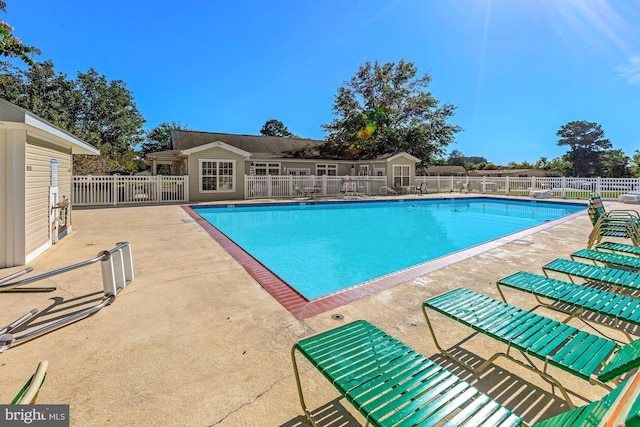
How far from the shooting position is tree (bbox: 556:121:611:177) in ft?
196

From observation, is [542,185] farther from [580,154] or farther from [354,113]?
[580,154]

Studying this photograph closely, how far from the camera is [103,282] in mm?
3498

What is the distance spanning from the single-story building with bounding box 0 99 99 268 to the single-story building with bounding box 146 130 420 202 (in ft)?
33.3

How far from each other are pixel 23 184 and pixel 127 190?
10.5m

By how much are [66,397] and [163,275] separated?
2.53 meters

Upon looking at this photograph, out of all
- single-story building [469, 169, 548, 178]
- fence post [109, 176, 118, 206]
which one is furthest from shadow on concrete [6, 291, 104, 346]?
single-story building [469, 169, 548, 178]

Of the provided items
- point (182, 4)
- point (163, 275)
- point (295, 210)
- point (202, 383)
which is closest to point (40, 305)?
point (163, 275)

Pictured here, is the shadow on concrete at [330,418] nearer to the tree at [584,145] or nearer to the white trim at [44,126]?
the white trim at [44,126]

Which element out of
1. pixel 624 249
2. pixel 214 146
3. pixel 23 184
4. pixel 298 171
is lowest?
pixel 624 249

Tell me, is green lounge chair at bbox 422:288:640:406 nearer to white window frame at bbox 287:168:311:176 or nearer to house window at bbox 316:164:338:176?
white window frame at bbox 287:168:311:176

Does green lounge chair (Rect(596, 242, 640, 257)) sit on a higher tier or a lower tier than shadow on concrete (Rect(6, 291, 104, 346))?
higher

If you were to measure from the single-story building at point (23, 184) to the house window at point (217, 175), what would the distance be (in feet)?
33.2

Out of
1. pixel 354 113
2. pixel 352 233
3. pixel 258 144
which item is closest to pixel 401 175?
pixel 354 113

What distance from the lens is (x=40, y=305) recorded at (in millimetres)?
3412
